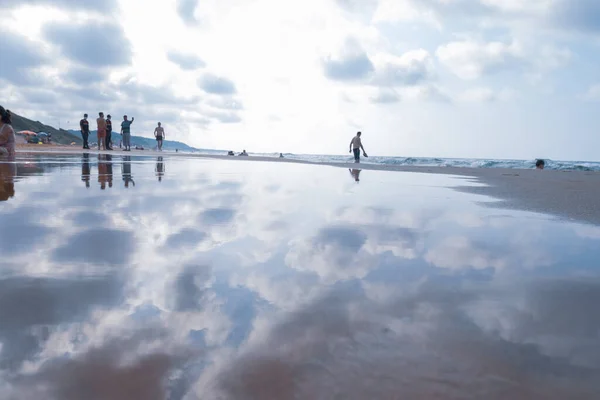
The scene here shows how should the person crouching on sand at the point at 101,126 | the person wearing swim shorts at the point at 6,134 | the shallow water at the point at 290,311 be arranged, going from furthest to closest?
the person crouching on sand at the point at 101,126, the person wearing swim shorts at the point at 6,134, the shallow water at the point at 290,311

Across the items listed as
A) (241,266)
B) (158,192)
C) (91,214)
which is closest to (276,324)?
(241,266)

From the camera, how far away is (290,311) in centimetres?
183

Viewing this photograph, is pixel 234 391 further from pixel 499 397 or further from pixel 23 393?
pixel 499 397

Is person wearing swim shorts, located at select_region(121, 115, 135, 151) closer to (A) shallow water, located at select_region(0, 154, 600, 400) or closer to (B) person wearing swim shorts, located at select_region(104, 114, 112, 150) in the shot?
(B) person wearing swim shorts, located at select_region(104, 114, 112, 150)

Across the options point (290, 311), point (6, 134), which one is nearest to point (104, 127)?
point (6, 134)

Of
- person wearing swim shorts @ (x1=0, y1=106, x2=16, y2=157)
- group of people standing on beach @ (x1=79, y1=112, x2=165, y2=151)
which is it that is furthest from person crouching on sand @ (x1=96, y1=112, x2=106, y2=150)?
person wearing swim shorts @ (x1=0, y1=106, x2=16, y2=157)

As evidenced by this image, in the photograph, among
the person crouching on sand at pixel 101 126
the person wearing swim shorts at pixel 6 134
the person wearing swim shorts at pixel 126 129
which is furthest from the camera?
the person wearing swim shorts at pixel 126 129

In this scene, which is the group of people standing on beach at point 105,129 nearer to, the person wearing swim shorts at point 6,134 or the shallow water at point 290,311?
the person wearing swim shorts at point 6,134

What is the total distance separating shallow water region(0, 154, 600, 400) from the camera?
4.25 ft

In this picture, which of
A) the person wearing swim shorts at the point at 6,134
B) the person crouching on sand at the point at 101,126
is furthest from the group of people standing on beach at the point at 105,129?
the person wearing swim shorts at the point at 6,134

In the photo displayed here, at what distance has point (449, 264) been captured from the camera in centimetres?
271

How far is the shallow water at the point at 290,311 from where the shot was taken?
1296mm

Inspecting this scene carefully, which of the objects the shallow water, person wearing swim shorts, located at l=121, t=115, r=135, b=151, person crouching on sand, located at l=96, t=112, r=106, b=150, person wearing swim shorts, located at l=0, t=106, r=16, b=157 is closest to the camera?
the shallow water

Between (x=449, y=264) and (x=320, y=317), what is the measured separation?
51.6 inches
